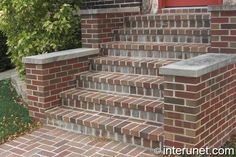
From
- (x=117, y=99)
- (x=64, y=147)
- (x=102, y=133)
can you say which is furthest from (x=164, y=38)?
(x=64, y=147)

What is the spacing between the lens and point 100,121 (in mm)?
4527

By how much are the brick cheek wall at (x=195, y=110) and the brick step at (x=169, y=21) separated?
1.57m

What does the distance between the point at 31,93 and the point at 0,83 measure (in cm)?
227

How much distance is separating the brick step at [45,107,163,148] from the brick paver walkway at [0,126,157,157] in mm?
81

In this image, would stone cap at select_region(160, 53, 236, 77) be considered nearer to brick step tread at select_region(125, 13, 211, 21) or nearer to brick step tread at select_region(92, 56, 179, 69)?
brick step tread at select_region(92, 56, 179, 69)

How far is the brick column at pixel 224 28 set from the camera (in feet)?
14.1

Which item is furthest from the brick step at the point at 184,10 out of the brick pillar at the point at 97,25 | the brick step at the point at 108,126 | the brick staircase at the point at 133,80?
the brick step at the point at 108,126

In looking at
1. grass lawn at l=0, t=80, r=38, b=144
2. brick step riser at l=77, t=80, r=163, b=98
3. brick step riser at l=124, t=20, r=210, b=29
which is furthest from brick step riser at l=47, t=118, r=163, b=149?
brick step riser at l=124, t=20, r=210, b=29

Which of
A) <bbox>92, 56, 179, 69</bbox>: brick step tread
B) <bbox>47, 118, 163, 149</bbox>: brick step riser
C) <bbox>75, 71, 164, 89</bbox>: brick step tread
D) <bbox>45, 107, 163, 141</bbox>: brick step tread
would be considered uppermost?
<bbox>92, 56, 179, 69</bbox>: brick step tread

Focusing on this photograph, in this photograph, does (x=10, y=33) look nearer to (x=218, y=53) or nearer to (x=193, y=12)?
(x=193, y=12)

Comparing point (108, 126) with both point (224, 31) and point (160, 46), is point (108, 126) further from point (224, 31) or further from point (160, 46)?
point (224, 31)

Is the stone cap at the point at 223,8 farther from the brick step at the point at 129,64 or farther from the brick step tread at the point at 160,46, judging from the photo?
the brick step at the point at 129,64

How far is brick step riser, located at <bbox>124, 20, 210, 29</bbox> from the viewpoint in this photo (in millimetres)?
5495

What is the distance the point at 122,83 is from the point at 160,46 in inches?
34.7
